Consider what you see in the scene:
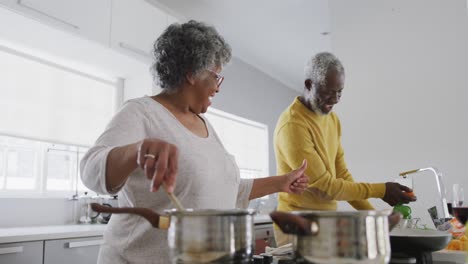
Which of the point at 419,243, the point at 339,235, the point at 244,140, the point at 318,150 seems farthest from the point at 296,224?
the point at 244,140

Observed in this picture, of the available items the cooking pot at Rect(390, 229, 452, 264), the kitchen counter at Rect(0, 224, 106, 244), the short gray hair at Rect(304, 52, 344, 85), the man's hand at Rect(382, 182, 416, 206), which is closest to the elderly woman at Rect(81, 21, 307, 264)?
the cooking pot at Rect(390, 229, 452, 264)

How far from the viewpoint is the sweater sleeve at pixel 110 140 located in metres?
0.82

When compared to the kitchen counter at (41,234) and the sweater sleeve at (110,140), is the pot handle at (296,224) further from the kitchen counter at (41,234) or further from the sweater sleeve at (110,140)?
the kitchen counter at (41,234)

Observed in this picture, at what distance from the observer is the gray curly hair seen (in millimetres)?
1178

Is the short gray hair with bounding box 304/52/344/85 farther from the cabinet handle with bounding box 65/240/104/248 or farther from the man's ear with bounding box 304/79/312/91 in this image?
the cabinet handle with bounding box 65/240/104/248

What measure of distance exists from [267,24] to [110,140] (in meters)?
2.99

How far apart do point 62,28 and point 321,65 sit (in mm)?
1405

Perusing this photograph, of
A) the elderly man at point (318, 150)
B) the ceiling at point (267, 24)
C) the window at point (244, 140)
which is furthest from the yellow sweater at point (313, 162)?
the window at point (244, 140)

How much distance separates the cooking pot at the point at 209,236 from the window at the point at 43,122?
84.5 inches

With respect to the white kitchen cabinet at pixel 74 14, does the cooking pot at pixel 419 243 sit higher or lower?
lower

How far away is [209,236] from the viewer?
562mm

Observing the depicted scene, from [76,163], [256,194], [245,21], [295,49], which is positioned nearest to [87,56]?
[76,163]

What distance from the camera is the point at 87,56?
2.69 meters

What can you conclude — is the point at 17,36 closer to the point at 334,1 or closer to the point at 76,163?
the point at 76,163
